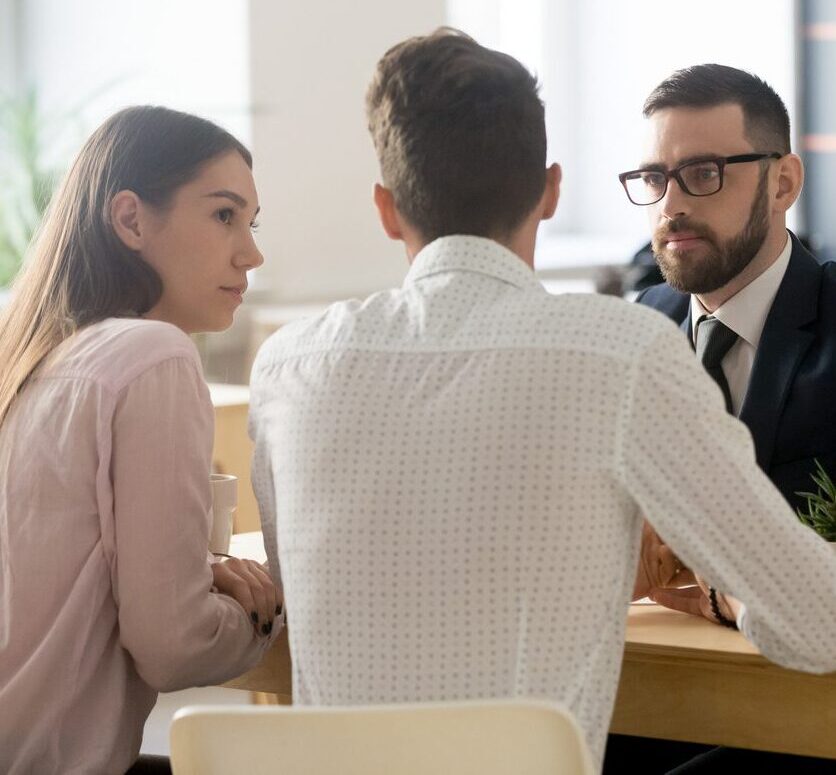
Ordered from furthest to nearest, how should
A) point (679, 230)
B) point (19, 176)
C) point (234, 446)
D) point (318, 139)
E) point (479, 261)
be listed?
point (318, 139)
point (19, 176)
point (234, 446)
point (679, 230)
point (479, 261)

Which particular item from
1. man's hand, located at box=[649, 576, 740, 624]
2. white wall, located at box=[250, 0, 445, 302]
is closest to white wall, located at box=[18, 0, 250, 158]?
white wall, located at box=[250, 0, 445, 302]

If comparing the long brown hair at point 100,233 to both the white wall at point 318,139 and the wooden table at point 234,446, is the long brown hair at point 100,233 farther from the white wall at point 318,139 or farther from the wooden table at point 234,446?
the white wall at point 318,139

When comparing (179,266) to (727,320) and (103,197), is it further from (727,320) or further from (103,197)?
(727,320)

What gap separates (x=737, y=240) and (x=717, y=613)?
881 millimetres

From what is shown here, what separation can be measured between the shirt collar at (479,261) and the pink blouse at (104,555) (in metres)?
0.41

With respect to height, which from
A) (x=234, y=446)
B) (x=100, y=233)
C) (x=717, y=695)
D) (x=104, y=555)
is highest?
(x=100, y=233)

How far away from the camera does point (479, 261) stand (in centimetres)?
129

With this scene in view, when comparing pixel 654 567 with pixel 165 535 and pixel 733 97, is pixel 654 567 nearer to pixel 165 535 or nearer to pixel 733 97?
pixel 165 535

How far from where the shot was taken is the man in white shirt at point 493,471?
121 cm

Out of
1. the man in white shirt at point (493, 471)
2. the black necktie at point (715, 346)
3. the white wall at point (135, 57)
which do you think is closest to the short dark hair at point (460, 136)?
the man in white shirt at point (493, 471)

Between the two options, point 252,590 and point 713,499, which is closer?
point 713,499

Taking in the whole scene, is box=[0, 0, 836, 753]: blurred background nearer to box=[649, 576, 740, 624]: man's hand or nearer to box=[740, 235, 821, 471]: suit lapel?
box=[740, 235, 821, 471]: suit lapel

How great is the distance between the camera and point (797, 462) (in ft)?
6.72

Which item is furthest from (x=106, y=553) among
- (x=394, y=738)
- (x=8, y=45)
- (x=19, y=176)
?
(x=8, y=45)
